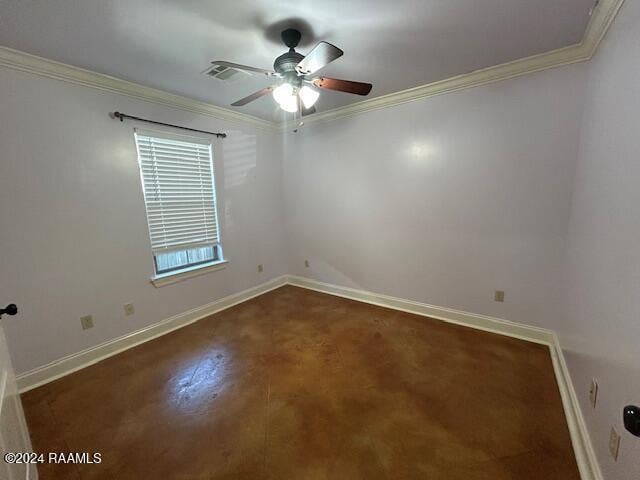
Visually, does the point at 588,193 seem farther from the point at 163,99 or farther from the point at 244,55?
the point at 163,99

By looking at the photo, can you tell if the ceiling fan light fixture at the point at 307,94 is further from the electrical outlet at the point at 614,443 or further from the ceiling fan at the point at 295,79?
the electrical outlet at the point at 614,443

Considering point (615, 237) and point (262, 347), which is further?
point (262, 347)

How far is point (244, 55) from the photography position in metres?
2.11

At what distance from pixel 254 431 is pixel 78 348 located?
6.07 feet

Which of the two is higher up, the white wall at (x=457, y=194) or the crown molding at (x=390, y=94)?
the crown molding at (x=390, y=94)

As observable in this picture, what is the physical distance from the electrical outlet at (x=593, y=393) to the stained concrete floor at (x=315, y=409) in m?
0.31

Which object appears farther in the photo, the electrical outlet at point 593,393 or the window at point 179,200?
the window at point 179,200

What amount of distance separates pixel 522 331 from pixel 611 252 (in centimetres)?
161

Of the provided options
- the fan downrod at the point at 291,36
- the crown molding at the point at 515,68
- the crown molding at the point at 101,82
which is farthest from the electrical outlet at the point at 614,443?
the crown molding at the point at 101,82

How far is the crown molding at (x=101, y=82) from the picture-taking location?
1920 millimetres

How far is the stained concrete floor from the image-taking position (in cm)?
143

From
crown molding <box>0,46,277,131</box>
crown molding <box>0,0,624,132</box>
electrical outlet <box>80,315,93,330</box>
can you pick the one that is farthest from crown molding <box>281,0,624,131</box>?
electrical outlet <box>80,315,93,330</box>

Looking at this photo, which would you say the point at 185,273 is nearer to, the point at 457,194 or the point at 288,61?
the point at 288,61

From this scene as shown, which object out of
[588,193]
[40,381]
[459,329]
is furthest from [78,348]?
[588,193]
